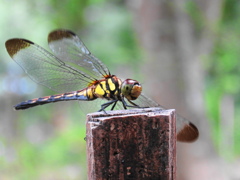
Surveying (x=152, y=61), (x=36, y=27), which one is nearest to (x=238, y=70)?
(x=152, y=61)

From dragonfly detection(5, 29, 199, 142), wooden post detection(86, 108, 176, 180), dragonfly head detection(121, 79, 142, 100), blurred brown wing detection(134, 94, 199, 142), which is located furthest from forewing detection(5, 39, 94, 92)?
wooden post detection(86, 108, 176, 180)

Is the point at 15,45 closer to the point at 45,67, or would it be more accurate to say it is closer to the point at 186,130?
the point at 45,67

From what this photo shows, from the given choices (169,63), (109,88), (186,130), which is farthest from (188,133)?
(169,63)

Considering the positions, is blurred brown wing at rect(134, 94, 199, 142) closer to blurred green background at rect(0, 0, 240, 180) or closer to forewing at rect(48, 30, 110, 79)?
forewing at rect(48, 30, 110, 79)

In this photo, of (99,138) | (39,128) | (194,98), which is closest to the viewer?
(99,138)

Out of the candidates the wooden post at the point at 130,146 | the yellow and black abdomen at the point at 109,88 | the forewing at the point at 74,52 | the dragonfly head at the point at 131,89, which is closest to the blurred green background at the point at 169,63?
the forewing at the point at 74,52

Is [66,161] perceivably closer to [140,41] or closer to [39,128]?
[140,41]
